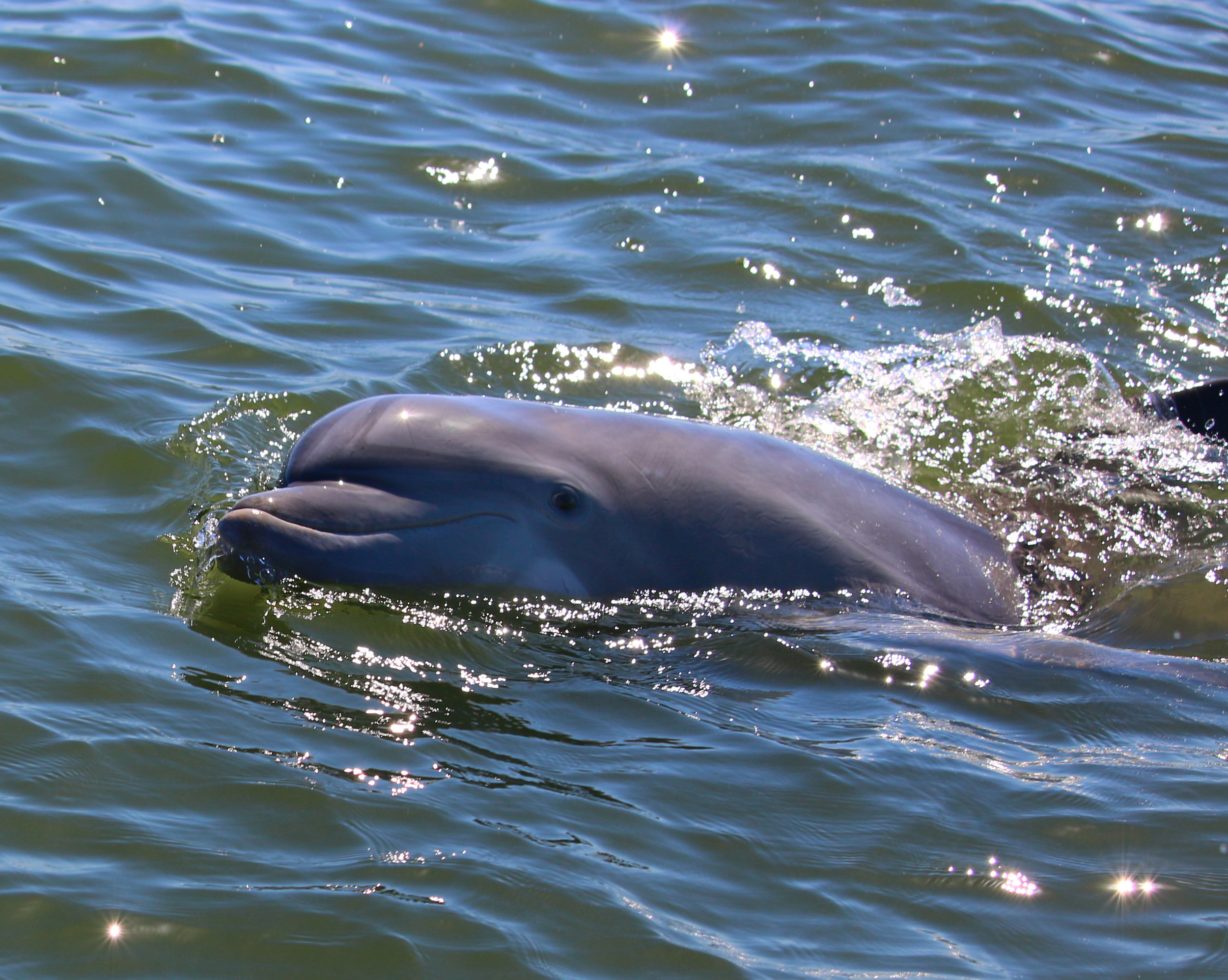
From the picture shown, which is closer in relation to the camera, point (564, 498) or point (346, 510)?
point (346, 510)

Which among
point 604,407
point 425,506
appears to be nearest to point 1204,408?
point 604,407

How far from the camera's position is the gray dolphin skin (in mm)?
5988

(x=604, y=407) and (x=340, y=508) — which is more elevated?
(x=340, y=508)

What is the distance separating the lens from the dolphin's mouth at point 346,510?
5938mm

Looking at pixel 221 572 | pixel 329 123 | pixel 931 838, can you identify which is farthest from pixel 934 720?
pixel 329 123

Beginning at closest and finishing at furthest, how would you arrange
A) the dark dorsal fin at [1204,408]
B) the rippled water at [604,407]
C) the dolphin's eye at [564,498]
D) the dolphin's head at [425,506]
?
the rippled water at [604,407]
the dolphin's head at [425,506]
the dolphin's eye at [564,498]
the dark dorsal fin at [1204,408]

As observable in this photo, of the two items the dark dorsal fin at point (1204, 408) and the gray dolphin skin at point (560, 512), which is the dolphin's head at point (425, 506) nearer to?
the gray dolphin skin at point (560, 512)

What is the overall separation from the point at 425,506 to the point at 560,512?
1.84ft

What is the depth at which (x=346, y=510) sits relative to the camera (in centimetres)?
598

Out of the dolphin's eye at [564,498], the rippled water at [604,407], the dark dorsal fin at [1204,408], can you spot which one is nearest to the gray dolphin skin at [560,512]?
the dolphin's eye at [564,498]

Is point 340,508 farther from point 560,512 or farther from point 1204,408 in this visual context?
point 1204,408

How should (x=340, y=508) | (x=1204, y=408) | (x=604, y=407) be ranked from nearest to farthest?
(x=340, y=508) < (x=1204, y=408) < (x=604, y=407)

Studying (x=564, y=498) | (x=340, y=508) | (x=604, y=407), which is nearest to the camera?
(x=340, y=508)

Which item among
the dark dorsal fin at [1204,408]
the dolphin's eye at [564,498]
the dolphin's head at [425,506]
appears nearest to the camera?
the dolphin's head at [425,506]
